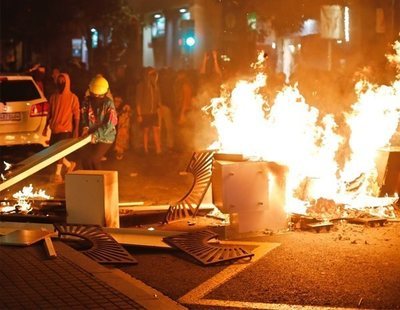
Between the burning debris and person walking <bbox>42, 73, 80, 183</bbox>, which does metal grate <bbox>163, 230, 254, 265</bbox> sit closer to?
the burning debris

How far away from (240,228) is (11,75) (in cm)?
844

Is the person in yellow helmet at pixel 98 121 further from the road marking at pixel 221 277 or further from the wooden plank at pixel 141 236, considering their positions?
the road marking at pixel 221 277

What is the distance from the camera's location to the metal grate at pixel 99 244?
765cm

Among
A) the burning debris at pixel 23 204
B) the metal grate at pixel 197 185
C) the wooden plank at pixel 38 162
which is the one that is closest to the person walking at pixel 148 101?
the burning debris at pixel 23 204

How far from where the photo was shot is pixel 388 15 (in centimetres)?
2370

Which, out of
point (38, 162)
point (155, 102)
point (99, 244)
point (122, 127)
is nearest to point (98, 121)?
point (38, 162)

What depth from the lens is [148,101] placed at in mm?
16703

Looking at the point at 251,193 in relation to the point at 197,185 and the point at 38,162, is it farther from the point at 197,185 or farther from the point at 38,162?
the point at 38,162

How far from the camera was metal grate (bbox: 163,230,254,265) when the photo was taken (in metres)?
7.68

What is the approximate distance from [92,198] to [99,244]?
114 centimetres

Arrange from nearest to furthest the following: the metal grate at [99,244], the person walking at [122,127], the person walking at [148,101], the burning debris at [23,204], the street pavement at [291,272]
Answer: the street pavement at [291,272] → the metal grate at [99,244] → the burning debris at [23,204] → the person walking at [148,101] → the person walking at [122,127]

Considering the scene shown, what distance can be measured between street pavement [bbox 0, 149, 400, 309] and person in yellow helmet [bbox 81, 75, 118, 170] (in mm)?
2158

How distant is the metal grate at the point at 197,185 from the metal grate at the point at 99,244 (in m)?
1.43

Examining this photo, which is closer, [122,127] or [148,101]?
[148,101]
